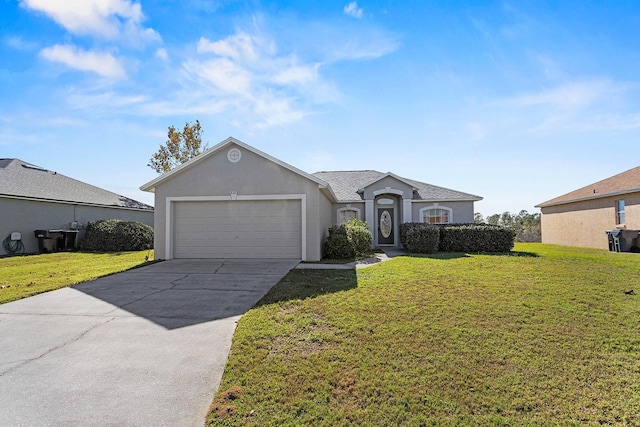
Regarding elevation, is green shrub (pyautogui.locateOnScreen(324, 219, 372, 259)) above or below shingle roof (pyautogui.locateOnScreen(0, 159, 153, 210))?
below

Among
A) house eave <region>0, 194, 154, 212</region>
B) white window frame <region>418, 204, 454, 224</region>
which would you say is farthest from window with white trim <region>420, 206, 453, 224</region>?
house eave <region>0, 194, 154, 212</region>

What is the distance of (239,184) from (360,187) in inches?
320

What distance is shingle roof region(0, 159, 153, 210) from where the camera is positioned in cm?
1554

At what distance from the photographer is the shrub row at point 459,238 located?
44.5 feet

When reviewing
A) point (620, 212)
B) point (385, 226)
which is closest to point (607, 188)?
point (620, 212)

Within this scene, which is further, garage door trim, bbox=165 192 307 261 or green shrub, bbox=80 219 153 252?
green shrub, bbox=80 219 153 252

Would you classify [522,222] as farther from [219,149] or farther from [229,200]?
[219,149]

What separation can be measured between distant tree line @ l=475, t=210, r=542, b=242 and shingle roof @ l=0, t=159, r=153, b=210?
1094 inches

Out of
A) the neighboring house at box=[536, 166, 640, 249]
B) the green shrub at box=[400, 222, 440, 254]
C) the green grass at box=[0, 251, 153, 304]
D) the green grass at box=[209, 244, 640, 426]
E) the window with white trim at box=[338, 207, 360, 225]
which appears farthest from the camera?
the window with white trim at box=[338, 207, 360, 225]

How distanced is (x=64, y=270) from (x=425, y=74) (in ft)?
42.3

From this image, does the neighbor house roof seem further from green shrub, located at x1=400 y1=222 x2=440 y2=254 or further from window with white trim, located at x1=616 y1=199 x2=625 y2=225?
green shrub, located at x1=400 y1=222 x2=440 y2=254

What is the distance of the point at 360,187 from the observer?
17.8 meters

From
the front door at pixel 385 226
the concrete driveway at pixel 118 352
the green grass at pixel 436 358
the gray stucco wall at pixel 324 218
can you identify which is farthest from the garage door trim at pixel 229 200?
the front door at pixel 385 226

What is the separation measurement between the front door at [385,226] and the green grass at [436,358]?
35.6ft
